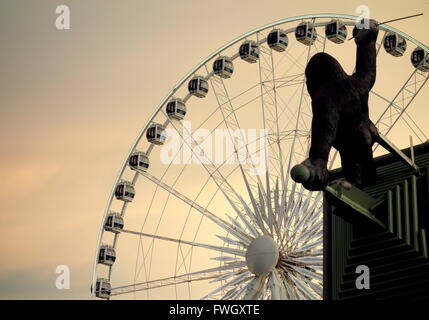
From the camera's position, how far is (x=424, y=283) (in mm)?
20719

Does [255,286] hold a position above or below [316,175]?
above

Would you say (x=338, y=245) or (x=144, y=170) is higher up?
(x=144, y=170)

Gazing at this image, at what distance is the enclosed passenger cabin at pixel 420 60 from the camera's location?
3734cm

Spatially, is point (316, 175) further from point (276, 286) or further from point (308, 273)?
point (276, 286)

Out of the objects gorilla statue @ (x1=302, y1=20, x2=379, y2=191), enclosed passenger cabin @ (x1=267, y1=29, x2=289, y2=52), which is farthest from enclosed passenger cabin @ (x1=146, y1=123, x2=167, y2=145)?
gorilla statue @ (x1=302, y1=20, x2=379, y2=191)

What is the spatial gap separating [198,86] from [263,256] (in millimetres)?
8629

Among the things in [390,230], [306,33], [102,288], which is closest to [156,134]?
[102,288]

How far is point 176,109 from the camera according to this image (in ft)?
129

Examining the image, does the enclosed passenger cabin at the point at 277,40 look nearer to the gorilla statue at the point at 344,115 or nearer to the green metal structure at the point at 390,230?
the green metal structure at the point at 390,230

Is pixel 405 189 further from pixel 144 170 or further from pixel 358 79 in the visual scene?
pixel 144 170

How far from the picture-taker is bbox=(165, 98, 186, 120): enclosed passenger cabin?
39250 millimetres

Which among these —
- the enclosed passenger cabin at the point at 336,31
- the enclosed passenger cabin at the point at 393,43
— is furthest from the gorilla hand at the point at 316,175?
the enclosed passenger cabin at the point at 393,43

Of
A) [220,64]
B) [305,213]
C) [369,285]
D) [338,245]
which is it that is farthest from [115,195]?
[369,285]
